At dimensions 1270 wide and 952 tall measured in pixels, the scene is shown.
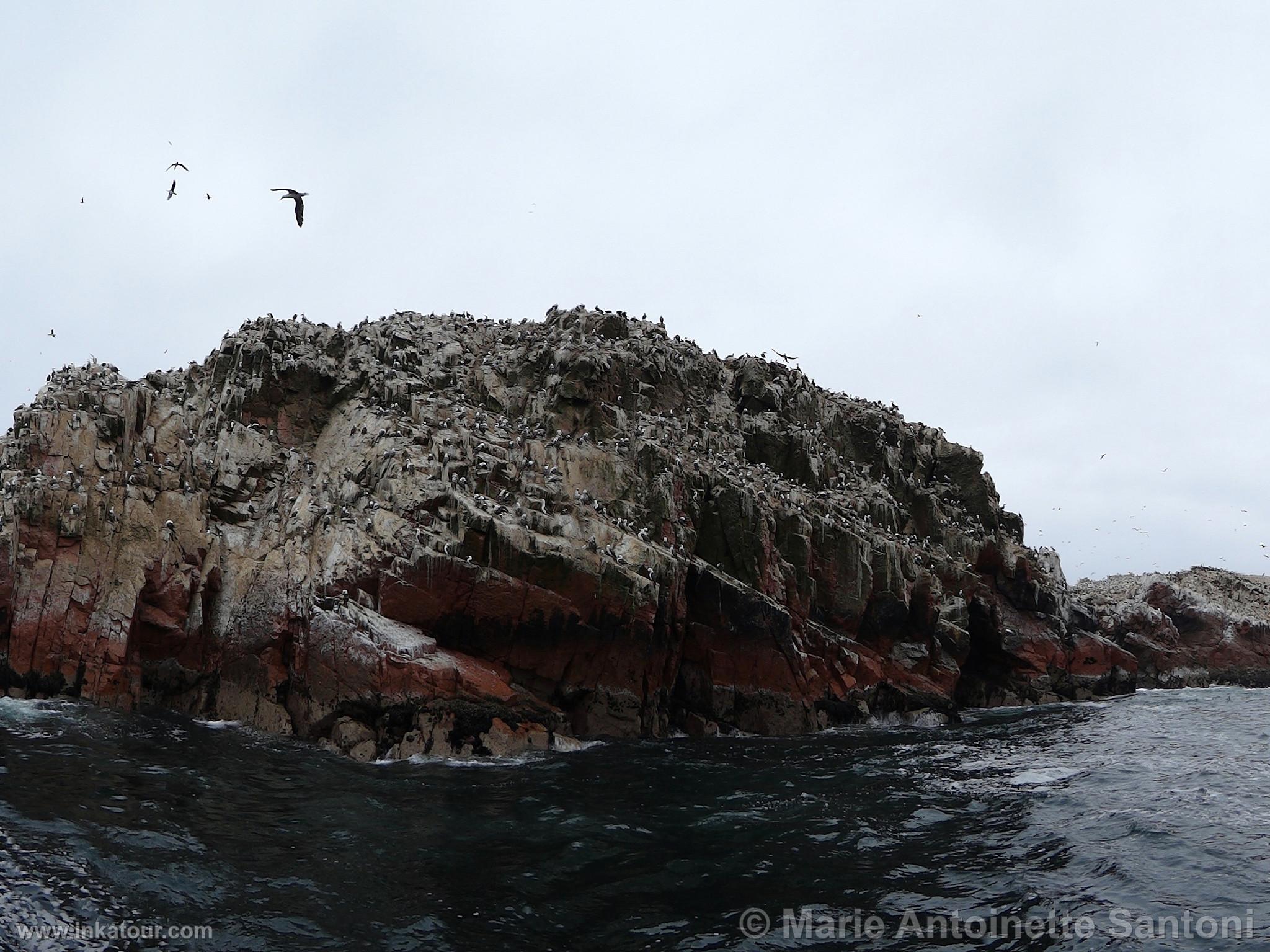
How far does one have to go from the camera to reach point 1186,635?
55938 millimetres

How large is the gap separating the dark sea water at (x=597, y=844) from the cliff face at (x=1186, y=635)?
26661mm

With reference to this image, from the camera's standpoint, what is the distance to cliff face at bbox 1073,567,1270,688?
175 feet

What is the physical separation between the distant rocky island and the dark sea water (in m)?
2.71

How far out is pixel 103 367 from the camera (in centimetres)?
3622

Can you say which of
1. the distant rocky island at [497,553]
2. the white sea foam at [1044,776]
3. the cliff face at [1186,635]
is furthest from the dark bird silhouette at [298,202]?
the cliff face at [1186,635]

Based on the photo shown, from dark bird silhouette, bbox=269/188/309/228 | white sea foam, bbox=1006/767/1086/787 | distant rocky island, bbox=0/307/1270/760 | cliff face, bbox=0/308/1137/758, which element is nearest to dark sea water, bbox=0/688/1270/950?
white sea foam, bbox=1006/767/1086/787

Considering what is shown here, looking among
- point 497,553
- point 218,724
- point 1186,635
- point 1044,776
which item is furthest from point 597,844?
point 1186,635

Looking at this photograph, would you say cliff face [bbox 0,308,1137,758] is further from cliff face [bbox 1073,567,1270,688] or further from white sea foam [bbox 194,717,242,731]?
cliff face [bbox 1073,567,1270,688]

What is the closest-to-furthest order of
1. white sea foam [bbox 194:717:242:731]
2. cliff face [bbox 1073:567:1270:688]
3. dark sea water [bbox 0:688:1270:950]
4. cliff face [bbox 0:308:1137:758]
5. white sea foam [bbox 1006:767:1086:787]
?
1. dark sea water [bbox 0:688:1270:950]
2. white sea foam [bbox 1006:767:1086:787]
3. white sea foam [bbox 194:717:242:731]
4. cliff face [bbox 0:308:1137:758]
5. cliff face [bbox 1073:567:1270:688]

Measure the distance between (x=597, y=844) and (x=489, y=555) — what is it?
44.5ft

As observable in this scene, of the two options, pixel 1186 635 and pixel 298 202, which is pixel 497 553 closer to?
pixel 298 202

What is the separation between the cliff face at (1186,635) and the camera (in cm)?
5341

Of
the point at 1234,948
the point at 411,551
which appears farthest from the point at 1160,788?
the point at 411,551

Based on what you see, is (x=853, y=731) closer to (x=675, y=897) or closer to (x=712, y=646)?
(x=712, y=646)
